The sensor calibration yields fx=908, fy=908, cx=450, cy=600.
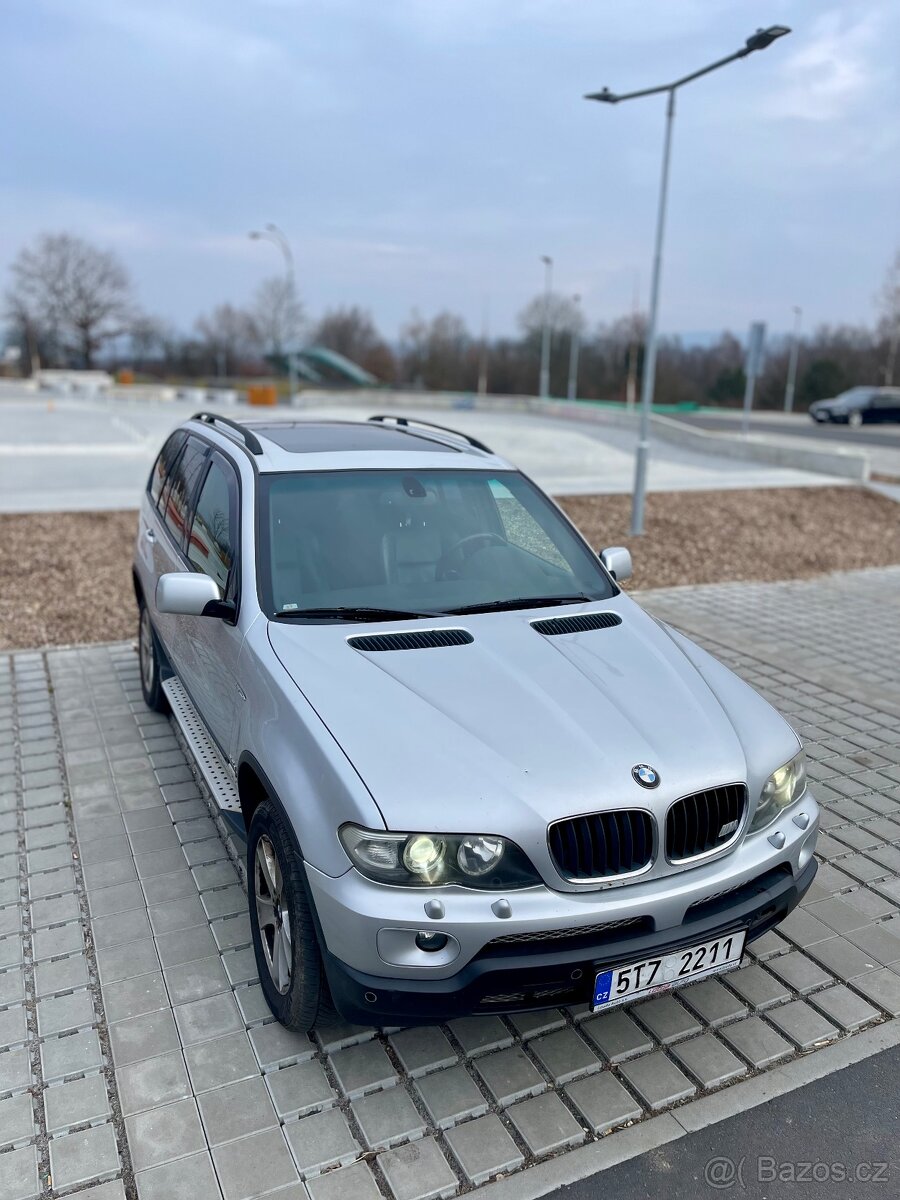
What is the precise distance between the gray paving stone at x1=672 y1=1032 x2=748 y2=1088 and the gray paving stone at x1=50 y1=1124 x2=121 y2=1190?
5.83 ft

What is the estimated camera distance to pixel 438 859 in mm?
2553

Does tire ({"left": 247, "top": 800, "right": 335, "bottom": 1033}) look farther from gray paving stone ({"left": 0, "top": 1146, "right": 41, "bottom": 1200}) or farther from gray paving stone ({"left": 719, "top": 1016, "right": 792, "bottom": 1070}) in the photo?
gray paving stone ({"left": 719, "top": 1016, "right": 792, "bottom": 1070})

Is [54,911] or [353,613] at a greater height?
[353,613]

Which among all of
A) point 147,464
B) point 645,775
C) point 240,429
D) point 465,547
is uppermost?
point 240,429

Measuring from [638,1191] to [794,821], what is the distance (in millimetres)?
1241

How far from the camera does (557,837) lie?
260 centimetres

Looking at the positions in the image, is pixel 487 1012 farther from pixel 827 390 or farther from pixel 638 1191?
pixel 827 390

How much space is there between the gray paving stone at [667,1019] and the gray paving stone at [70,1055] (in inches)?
72.4

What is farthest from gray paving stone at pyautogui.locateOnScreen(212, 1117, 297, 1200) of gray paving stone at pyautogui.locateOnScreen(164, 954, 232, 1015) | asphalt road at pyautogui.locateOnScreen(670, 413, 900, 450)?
asphalt road at pyautogui.locateOnScreen(670, 413, 900, 450)

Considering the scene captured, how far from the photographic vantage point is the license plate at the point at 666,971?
2633mm

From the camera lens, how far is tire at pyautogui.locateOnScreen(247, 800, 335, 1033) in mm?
2734

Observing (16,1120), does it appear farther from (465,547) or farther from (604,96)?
(604,96)

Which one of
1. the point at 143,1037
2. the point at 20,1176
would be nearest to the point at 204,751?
the point at 143,1037

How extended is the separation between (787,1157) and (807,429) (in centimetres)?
3716
